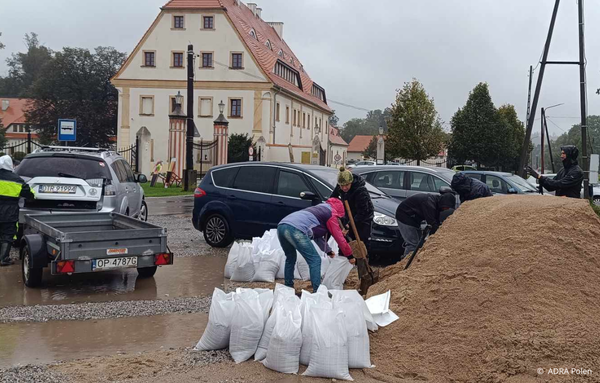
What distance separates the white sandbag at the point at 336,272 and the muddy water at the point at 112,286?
182 centimetres

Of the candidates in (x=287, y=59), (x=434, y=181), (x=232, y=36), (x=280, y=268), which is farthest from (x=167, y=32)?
(x=280, y=268)

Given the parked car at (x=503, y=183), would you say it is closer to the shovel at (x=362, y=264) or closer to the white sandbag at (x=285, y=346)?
the shovel at (x=362, y=264)

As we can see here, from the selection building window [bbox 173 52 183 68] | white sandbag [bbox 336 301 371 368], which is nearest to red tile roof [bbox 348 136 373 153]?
building window [bbox 173 52 183 68]

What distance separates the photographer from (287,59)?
6600 cm

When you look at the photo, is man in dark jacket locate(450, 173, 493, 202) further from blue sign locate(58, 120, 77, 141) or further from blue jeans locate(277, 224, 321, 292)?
blue sign locate(58, 120, 77, 141)

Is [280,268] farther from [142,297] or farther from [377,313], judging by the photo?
[377,313]

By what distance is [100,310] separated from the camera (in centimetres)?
775

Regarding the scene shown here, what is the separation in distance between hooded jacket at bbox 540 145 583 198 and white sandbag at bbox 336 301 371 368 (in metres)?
5.20

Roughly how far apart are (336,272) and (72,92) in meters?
67.5

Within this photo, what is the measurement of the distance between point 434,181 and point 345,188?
7035 mm

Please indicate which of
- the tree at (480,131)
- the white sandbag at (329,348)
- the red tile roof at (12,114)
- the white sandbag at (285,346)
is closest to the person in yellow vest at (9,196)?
the white sandbag at (285,346)

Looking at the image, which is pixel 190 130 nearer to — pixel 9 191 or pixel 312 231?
pixel 9 191

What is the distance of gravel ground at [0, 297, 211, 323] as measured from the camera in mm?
7438

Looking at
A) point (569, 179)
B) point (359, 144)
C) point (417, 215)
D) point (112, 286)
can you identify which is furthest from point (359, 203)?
point (359, 144)
